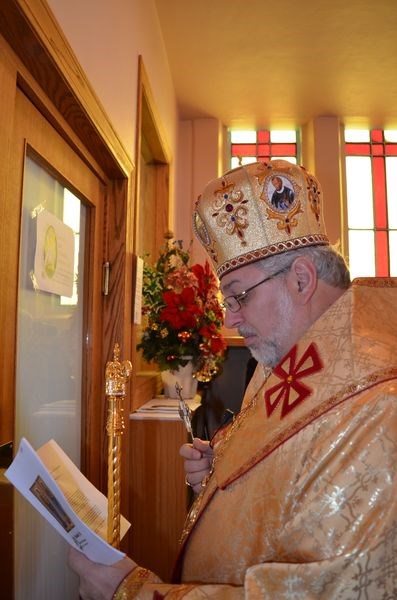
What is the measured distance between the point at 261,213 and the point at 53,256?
616mm

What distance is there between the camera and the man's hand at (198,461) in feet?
4.25

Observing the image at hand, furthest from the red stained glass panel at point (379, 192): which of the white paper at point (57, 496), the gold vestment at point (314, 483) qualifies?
the white paper at point (57, 496)

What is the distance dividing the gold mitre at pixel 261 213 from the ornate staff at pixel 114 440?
373mm

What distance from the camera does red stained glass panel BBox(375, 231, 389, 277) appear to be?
446 cm

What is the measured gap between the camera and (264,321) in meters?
1.09

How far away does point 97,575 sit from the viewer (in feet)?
2.68

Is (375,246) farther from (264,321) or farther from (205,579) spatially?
(205,579)

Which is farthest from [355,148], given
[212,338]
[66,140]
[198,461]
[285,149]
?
[198,461]

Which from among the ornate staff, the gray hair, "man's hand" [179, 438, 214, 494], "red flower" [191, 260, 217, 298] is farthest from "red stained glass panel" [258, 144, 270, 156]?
the ornate staff

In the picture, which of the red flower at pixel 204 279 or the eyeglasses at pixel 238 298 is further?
the red flower at pixel 204 279

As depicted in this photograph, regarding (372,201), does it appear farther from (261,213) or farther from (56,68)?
(56,68)

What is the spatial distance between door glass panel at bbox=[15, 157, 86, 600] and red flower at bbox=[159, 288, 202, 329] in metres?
0.57

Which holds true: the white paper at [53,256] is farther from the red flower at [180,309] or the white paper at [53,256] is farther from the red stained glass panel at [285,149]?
the red stained glass panel at [285,149]

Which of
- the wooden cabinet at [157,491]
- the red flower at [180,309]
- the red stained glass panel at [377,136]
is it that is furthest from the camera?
the red stained glass panel at [377,136]
